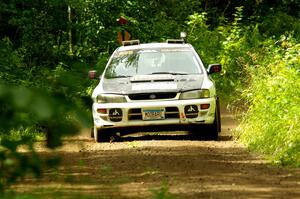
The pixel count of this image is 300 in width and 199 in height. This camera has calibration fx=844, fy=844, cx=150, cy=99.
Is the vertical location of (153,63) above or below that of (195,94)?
above

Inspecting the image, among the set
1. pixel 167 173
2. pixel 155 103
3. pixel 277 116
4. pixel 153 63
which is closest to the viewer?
pixel 167 173

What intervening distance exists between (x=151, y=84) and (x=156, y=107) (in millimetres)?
440

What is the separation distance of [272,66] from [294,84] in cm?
206

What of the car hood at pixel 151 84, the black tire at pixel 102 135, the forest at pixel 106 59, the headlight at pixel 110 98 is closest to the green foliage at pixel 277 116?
the forest at pixel 106 59

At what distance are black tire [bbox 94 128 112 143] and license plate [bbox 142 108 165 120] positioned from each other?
0.83 metres

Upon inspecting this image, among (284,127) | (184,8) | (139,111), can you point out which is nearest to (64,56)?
(184,8)

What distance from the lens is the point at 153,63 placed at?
13.5 metres

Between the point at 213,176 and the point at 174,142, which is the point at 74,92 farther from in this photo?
the point at 174,142

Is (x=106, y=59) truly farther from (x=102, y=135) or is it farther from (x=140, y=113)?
(x=140, y=113)

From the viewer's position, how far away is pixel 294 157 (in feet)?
31.4

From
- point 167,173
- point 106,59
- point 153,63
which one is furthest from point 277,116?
point 106,59

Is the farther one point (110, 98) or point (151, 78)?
point (151, 78)

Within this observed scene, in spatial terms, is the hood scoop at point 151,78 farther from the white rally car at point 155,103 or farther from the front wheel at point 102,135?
the front wheel at point 102,135

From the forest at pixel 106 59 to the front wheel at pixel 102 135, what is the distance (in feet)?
4.48
